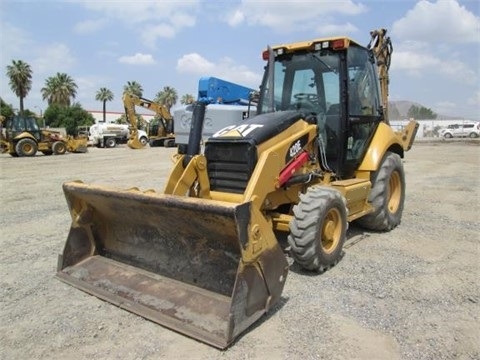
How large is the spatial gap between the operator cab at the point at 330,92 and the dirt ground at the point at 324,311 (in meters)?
1.25

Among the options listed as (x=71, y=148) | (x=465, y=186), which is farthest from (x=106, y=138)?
(x=465, y=186)

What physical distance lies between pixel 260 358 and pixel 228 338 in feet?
0.85

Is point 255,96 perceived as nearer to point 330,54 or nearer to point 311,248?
point 330,54

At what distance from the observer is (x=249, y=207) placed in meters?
3.24

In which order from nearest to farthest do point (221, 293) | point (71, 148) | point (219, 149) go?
point (221, 293), point (219, 149), point (71, 148)

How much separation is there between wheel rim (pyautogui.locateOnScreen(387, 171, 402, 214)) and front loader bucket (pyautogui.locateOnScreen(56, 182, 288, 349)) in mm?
3459

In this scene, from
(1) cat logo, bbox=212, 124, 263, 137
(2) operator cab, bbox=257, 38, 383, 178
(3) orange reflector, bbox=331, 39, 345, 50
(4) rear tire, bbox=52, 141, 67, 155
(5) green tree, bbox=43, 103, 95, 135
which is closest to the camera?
(1) cat logo, bbox=212, 124, 263, 137

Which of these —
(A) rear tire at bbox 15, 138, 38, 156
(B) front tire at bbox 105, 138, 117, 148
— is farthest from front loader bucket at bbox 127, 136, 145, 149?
(B) front tire at bbox 105, 138, 117, 148

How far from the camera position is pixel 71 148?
2575 centimetres

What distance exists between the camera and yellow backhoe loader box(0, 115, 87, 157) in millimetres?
22438

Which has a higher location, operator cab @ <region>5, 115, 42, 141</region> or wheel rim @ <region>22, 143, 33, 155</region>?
operator cab @ <region>5, 115, 42, 141</region>

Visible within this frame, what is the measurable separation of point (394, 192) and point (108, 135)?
2881cm

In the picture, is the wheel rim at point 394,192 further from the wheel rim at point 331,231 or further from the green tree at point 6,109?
the green tree at point 6,109

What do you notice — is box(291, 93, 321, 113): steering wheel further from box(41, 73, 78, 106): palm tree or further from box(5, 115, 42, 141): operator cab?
box(41, 73, 78, 106): palm tree
